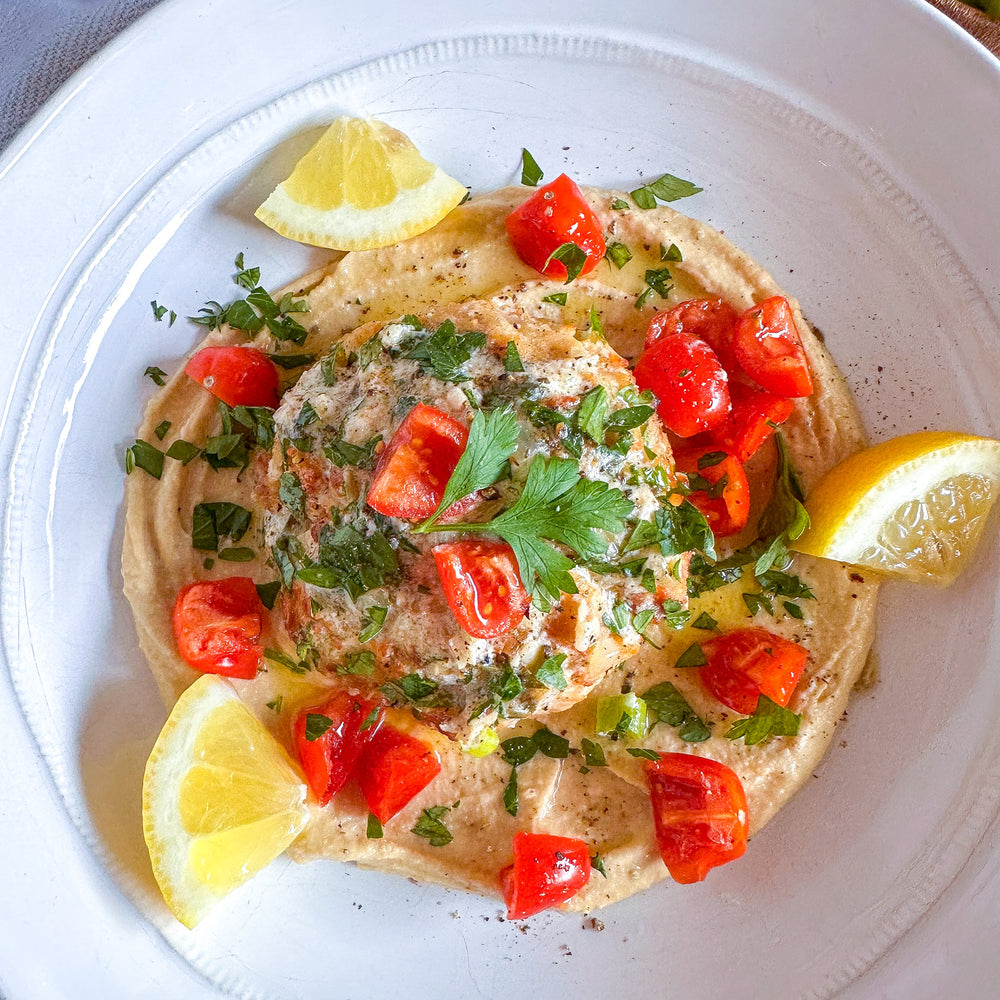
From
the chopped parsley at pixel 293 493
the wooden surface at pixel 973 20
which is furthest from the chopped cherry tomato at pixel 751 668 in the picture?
the wooden surface at pixel 973 20

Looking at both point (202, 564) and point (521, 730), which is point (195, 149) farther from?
point (521, 730)

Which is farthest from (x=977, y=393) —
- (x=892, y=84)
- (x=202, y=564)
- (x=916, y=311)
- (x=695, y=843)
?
(x=202, y=564)

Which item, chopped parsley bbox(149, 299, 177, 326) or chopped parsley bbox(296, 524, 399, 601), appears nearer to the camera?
chopped parsley bbox(296, 524, 399, 601)

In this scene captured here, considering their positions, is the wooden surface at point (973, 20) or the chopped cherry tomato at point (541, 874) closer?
the chopped cherry tomato at point (541, 874)

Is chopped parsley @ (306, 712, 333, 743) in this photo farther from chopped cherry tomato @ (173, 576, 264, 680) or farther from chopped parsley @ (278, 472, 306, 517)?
chopped parsley @ (278, 472, 306, 517)

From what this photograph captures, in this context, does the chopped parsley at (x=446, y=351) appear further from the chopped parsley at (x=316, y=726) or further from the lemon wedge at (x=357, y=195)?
the chopped parsley at (x=316, y=726)

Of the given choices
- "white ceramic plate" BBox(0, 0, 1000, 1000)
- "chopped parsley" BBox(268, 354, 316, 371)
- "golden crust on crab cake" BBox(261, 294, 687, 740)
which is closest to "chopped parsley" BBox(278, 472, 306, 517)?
"golden crust on crab cake" BBox(261, 294, 687, 740)
